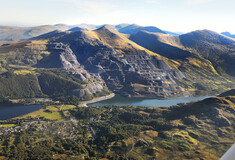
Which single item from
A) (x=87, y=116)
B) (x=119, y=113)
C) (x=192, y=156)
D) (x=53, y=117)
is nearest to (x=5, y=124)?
(x=53, y=117)

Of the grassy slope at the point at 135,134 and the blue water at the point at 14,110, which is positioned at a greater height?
the grassy slope at the point at 135,134

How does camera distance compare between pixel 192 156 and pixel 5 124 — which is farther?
pixel 5 124

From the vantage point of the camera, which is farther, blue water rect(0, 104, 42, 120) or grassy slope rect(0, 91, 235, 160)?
blue water rect(0, 104, 42, 120)

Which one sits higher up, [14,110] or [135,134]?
[135,134]

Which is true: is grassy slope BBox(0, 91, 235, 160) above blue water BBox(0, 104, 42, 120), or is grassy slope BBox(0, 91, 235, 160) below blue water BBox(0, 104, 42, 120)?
above

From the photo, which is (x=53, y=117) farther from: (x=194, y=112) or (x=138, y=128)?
(x=194, y=112)

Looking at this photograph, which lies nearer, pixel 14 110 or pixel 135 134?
pixel 135 134

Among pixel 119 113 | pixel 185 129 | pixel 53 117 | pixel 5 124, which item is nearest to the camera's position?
pixel 185 129

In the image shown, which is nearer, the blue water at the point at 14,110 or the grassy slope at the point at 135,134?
the grassy slope at the point at 135,134
